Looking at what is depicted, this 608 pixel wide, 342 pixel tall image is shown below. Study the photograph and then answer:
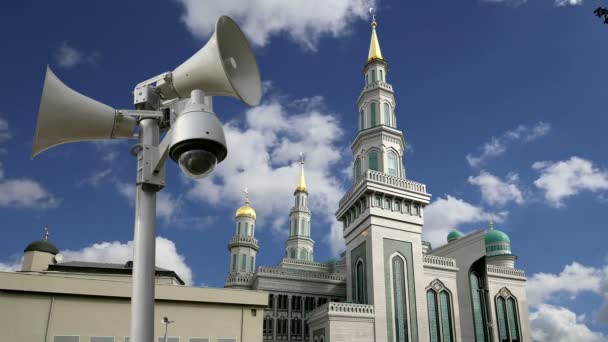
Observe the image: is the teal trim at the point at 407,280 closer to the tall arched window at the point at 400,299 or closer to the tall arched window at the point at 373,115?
the tall arched window at the point at 400,299

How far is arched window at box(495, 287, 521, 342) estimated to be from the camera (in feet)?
126

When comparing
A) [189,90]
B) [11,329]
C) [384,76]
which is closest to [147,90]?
[189,90]

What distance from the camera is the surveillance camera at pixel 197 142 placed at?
12.0 feet

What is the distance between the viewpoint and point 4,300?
19.6m

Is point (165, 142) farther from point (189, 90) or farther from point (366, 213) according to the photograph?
point (366, 213)

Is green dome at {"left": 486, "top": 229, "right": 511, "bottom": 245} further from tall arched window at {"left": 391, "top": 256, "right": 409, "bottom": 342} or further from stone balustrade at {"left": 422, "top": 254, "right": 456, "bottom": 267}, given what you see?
tall arched window at {"left": 391, "top": 256, "right": 409, "bottom": 342}

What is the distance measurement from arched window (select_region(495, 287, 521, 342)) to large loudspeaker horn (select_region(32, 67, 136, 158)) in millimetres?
40048

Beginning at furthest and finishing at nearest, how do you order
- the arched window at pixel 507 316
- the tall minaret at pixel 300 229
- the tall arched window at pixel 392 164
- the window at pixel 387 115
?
the tall minaret at pixel 300 229, the window at pixel 387 115, the arched window at pixel 507 316, the tall arched window at pixel 392 164

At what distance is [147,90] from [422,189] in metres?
34.6

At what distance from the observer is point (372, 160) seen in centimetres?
3788

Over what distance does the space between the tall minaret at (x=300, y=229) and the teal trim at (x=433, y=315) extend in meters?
21.4

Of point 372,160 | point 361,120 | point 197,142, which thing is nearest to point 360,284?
point 372,160

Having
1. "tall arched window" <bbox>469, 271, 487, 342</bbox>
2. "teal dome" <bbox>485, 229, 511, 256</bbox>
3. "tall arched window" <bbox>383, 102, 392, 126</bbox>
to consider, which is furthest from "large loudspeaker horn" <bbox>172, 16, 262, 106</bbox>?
"teal dome" <bbox>485, 229, 511, 256</bbox>

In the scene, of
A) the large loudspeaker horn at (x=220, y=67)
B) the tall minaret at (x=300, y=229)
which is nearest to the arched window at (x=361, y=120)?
the tall minaret at (x=300, y=229)
